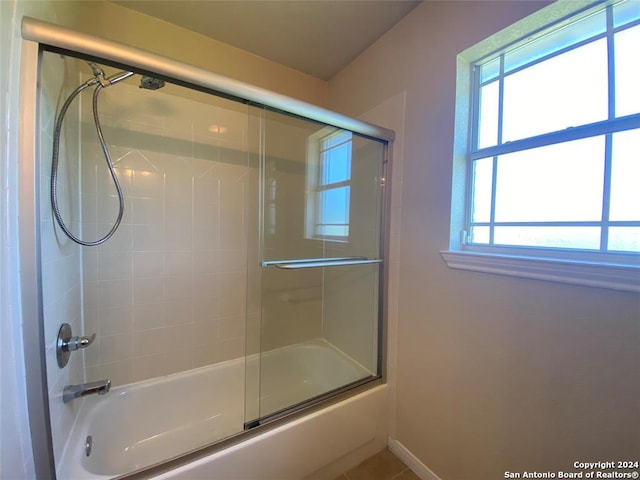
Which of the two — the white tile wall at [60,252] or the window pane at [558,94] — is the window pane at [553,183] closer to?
the window pane at [558,94]

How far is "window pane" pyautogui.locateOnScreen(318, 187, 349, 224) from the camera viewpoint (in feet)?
5.28

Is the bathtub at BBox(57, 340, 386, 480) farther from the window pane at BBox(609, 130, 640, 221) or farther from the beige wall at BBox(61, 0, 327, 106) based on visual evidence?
the beige wall at BBox(61, 0, 327, 106)

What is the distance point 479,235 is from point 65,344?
5.86 ft

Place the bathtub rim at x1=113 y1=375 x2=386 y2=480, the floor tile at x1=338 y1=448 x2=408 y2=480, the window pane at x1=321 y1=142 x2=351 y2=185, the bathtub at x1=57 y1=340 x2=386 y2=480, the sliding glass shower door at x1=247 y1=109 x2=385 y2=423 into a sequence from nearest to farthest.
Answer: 1. the bathtub rim at x1=113 y1=375 x2=386 y2=480
2. the bathtub at x1=57 y1=340 x2=386 y2=480
3. the floor tile at x1=338 y1=448 x2=408 y2=480
4. the sliding glass shower door at x1=247 y1=109 x2=385 y2=423
5. the window pane at x1=321 y1=142 x2=351 y2=185

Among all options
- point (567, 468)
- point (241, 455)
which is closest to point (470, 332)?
point (567, 468)

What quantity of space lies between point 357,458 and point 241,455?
2.27ft

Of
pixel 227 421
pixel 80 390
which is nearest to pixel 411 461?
pixel 227 421

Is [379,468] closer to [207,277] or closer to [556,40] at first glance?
[207,277]

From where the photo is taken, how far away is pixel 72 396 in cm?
98

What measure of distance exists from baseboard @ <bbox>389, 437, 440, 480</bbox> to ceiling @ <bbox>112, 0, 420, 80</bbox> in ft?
7.76

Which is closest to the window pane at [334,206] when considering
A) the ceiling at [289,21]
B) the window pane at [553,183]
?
the window pane at [553,183]

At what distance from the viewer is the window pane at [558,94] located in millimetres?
830

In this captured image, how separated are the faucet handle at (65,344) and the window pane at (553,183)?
1.81 metres

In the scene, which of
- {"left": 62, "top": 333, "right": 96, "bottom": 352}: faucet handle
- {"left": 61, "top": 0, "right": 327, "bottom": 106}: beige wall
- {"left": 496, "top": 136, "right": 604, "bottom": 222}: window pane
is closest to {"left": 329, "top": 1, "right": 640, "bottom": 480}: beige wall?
{"left": 496, "top": 136, "right": 604, "bottom": 222}: window pane
